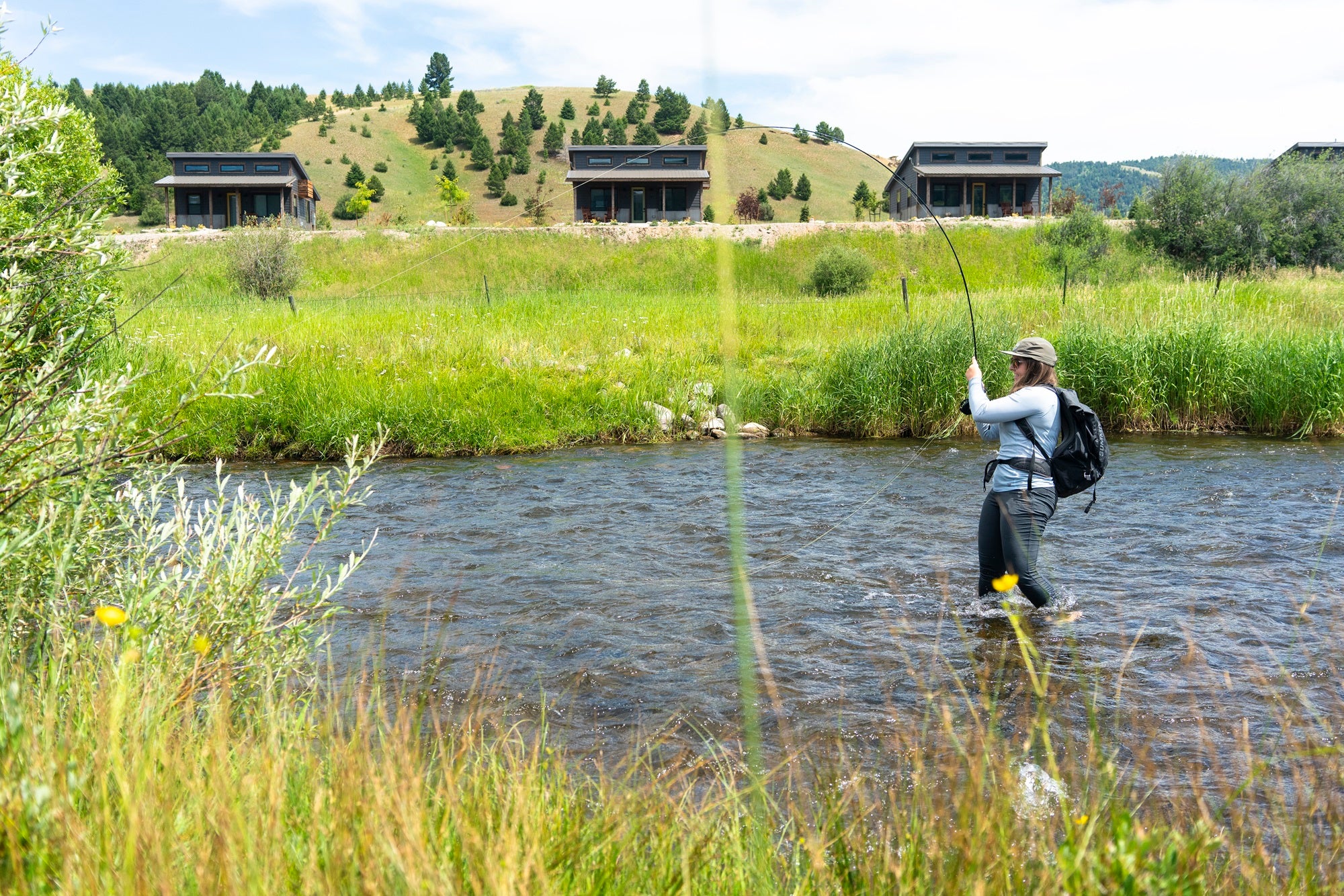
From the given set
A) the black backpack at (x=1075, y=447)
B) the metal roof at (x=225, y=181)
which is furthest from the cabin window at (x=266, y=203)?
the black backpack at (x=1075, y=447)

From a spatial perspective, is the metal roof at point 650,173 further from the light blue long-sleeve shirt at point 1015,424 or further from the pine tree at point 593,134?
the light blue long-sleeve shirt at point 1015,424

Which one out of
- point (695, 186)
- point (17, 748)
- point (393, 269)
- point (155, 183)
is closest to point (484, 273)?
point (393, 269)

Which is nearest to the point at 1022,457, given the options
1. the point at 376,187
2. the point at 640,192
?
the point at 640,192

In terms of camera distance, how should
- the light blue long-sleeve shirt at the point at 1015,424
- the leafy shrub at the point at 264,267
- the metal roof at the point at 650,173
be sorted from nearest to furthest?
the light blue long-sleeve shirt at the point at 1015,424
the leafy shrub at the point at 264,267
the metal roof at the point at 650,173

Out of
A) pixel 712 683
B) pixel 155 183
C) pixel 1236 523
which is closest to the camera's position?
pixel 712 683

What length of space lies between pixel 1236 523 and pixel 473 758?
891 centimetres

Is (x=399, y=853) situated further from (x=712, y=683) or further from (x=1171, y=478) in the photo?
(x=1171, y=478)

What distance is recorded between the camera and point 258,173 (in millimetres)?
64562

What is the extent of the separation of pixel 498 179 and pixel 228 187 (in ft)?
145

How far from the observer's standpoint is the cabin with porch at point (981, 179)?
2453 inches

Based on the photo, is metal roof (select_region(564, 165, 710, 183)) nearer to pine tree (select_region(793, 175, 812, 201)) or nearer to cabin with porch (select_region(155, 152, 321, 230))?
cabin with porch (select_region(155, 152, 321, 230))

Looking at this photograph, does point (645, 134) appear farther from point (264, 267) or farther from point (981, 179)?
point (264, 267)

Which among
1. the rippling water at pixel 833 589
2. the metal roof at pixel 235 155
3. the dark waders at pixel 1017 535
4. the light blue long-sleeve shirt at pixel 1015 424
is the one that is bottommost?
the rippling water at pixel 833 589

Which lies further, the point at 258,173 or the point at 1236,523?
the point at 258,173
